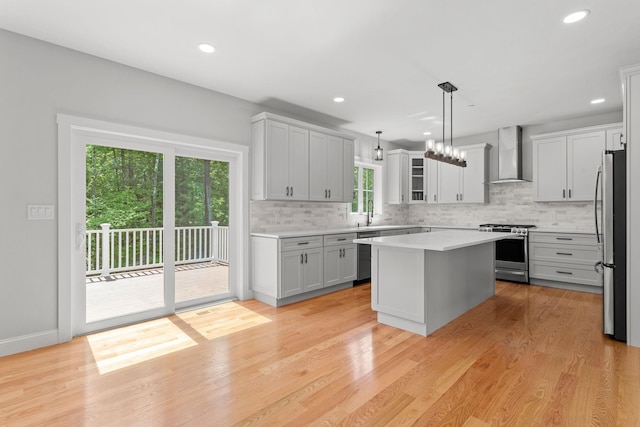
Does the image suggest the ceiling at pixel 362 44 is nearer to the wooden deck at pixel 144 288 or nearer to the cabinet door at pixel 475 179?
the cabinet door at pixel 475 179

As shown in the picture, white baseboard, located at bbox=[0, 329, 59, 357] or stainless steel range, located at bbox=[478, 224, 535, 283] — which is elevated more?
stainless steel range, located at bbox=[478, 224, 535, 283]

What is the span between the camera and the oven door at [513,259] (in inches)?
207

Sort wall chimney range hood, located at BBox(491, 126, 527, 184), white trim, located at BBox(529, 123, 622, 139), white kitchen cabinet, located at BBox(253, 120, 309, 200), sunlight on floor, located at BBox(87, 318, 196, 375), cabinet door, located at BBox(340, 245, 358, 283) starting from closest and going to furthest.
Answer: sunlight on floor, located at BBox(87, 318, 196, 375), white kitchen cabinet, located at BBox(253, 120, 309, 200), white trim, located at BBox(529, 123, 622, 139), cabinet door, located at BBox(340, 245, 358, 283), wall chimney range hood, located at BBox(491, 126, 527, 184)

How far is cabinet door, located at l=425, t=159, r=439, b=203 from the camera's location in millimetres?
6653

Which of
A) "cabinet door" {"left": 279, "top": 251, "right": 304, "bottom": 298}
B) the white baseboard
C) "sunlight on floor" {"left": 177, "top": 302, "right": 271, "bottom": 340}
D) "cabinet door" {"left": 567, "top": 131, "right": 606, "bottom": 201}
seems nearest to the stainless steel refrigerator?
"cabinet door" {"left": 567, "top": 131, "right": 606, "bottom": 201}

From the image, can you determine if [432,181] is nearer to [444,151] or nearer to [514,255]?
[514,255]

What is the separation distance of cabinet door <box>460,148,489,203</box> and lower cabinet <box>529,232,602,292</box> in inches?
48.6

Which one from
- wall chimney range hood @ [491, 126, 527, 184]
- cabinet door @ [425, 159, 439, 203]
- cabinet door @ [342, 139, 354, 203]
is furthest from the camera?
cabinet door @ [425, 159, 439, 203]

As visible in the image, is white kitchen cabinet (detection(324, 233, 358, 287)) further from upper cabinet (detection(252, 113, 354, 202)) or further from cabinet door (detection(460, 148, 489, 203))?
cabinet door (detection(460, 148, 489, 203))

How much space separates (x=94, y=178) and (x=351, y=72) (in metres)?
2.91

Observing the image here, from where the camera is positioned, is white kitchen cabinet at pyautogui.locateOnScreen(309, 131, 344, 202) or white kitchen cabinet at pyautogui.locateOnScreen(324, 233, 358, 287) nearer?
white kitchen cabinet at pyautogui.locateOnScreen(324, 233, 358, 287)

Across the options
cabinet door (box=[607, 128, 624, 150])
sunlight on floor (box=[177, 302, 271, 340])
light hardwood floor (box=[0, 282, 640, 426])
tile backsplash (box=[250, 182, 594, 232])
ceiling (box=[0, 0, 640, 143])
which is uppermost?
ceiling (box=[0, 0, 640, 143])

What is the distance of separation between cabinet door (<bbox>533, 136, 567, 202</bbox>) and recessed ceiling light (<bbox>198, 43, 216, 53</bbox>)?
5216mm

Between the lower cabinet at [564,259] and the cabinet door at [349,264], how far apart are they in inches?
111
